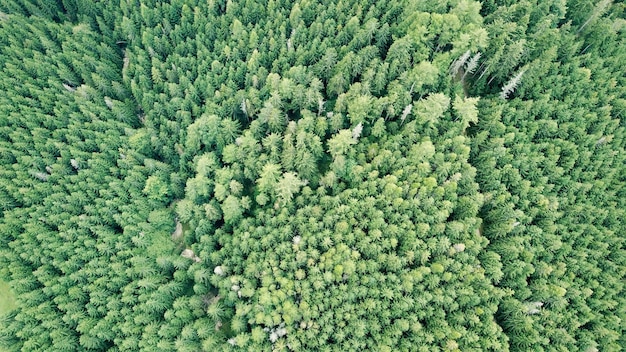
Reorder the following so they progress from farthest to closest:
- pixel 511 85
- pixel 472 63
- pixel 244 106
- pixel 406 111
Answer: pixel 472 63
pixel 511 85
pixel 244 106
pixel 406 111

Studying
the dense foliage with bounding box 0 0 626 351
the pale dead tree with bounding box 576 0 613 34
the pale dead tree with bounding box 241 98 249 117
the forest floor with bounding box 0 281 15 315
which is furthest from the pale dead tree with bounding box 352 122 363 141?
the forest floor with bounding box 0 281 15 315

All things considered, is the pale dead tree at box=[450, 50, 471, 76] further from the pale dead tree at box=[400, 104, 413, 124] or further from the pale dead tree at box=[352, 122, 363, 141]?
the pale dead tree at box=[352, 122, 363, 141]

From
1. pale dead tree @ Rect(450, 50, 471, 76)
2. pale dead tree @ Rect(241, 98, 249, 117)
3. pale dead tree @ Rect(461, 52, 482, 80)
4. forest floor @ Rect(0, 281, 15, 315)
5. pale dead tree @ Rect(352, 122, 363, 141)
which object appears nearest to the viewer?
forest floor @ Rect(0, 281, 15, 315)

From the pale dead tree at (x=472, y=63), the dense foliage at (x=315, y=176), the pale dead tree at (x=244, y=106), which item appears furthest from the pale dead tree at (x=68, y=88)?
the pale dead tree at (x=472, y=63)

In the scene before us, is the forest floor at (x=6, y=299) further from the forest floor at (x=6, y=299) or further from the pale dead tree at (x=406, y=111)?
the pale dead tree at (x=406, y=111)

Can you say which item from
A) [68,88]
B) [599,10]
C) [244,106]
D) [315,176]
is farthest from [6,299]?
[599,10]

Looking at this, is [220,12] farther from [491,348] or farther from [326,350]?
[491,348]

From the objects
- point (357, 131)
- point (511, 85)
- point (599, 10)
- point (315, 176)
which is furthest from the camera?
point (599, 10)

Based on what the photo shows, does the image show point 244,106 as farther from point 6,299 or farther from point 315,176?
point 6,299

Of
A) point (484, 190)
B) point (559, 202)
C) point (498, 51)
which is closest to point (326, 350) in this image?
point (484, 190)
